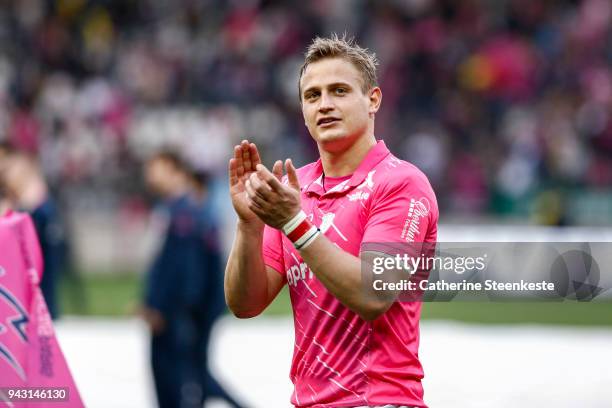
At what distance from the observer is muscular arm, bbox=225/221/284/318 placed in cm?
408

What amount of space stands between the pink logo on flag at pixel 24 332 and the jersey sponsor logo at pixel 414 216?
1.62 metres

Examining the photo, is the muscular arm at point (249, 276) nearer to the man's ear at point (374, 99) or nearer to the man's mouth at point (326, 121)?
the man's mouth at point (326, 121)

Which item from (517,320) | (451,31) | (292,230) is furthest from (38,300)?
(451,31)

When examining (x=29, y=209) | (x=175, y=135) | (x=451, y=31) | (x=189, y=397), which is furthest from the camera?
(x=451, y=31)

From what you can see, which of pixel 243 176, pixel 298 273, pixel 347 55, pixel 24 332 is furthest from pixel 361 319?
pixel 24 332

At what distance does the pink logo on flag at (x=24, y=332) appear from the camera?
448 cm

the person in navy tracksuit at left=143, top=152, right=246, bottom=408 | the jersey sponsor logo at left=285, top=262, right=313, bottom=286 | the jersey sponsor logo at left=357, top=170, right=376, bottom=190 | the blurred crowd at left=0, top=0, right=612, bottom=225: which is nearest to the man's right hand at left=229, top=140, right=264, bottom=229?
the jersey sponsor logo at left=285, top=262, right=313, bottom=286

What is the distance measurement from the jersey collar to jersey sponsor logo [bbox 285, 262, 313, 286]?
0.30m

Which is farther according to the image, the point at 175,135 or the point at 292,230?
the point at 175,135

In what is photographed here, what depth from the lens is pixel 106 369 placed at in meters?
9.82

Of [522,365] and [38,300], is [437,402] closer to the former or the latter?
[522,365]

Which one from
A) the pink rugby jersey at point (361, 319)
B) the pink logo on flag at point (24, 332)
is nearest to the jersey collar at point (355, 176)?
the pink rugby jersey at point (361, 319)

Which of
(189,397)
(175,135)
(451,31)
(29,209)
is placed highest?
(451,31)

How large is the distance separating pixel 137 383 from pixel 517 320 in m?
6.88
